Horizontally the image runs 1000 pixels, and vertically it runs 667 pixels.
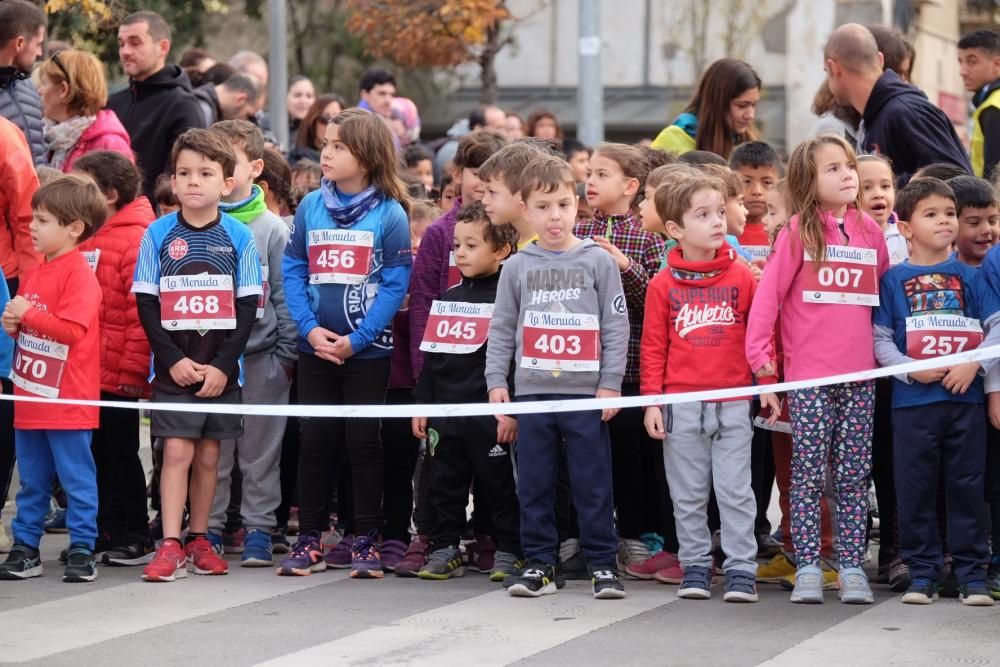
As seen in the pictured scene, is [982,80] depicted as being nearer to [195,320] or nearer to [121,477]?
[195,320]

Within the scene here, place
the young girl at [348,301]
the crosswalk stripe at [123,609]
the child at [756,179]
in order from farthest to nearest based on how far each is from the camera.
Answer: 1. the child at [756,179]
2. the young girl at [348,301]
3. the crosswalk stripe at [123,609]

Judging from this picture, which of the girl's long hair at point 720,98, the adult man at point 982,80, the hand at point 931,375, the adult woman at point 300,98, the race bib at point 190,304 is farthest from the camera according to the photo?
the adult woman at point 300,98

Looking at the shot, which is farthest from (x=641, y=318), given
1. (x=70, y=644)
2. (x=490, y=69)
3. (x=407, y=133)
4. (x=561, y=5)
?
(x=561, y=5)

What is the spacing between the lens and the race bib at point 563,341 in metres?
7.51

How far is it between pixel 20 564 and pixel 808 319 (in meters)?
3.64

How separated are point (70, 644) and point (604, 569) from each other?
2.24 metres

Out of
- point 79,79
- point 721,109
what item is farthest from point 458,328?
point 79,79

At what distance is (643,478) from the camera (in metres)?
8.32

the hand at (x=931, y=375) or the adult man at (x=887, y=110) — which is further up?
the adult man at (x=887, y=110)

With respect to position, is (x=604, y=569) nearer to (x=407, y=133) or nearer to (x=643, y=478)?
(x=643, y=478)

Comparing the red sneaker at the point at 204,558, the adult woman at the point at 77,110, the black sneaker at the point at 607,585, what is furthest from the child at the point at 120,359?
the black sneaker at the point at 607,585

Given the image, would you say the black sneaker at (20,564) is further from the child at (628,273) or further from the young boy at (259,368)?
the child at (628,273)

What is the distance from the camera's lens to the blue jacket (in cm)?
810

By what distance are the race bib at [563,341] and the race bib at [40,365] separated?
6.93ft
